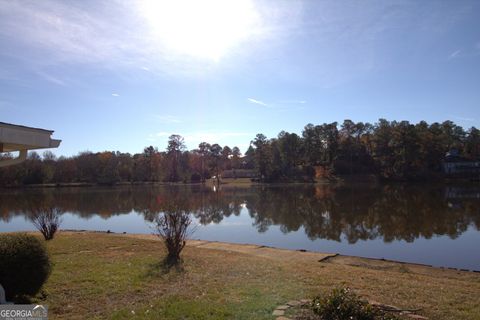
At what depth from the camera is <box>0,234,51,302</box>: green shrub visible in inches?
217

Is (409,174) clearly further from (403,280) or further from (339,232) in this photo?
(403,280)

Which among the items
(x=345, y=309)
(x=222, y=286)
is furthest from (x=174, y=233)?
(x=345, y=309)

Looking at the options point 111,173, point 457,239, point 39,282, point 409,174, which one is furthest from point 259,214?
point 111,173

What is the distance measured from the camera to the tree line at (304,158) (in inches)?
2734

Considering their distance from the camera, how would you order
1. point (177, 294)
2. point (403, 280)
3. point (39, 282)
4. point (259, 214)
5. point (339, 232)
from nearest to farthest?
point (39, 282)
point (177, 294)
point (403, 280)
point (339, 232)
point (259, 214)

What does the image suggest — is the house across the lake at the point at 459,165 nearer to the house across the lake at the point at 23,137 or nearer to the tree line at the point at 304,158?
the tree line at the point at 304,158

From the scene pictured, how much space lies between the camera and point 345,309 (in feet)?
15.0

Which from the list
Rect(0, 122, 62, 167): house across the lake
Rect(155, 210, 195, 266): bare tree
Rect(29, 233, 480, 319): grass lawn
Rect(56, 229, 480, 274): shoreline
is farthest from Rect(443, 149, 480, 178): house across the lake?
Rect(0, 122, 62, 167): house across the lake

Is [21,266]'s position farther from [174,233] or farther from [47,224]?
[47,224]

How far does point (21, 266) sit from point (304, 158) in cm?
7619

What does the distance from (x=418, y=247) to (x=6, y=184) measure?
7830 centimetres

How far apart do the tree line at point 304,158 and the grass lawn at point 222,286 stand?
63945 millimetres

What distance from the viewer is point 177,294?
248 inches

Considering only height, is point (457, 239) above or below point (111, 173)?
below
